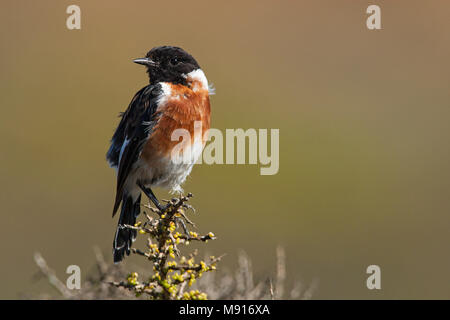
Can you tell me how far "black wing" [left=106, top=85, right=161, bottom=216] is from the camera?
217 inches

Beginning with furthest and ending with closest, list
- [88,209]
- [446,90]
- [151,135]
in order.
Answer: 1. [446,90]
2. [88,209]
3. [151,135]

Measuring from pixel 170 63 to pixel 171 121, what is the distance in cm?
54

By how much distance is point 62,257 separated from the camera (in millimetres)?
9539

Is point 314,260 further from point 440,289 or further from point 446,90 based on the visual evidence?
point 446,90

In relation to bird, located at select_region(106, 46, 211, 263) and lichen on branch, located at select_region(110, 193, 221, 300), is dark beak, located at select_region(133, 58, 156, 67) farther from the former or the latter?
lichen on branch, located at select_region(110, 193, 221, 300)

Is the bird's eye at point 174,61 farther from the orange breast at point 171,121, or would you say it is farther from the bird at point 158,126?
the orange breast at point 171,121

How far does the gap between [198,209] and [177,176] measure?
6040 mm

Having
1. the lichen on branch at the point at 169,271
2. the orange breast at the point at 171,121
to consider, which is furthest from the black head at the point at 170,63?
the lichen on branch at the point at 169,271

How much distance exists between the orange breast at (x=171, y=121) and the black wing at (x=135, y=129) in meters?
0.07

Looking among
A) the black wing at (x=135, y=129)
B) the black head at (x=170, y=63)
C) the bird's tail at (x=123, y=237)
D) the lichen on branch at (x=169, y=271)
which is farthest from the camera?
the black head at (x=170, y=63)

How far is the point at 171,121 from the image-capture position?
18.3 ft

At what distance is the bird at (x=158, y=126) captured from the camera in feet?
18.2

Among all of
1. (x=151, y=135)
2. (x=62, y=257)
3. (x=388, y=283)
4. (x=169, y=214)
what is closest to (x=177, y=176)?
(x=151, y=135)

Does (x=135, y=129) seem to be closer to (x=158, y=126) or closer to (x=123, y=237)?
(x=158, y=126)
